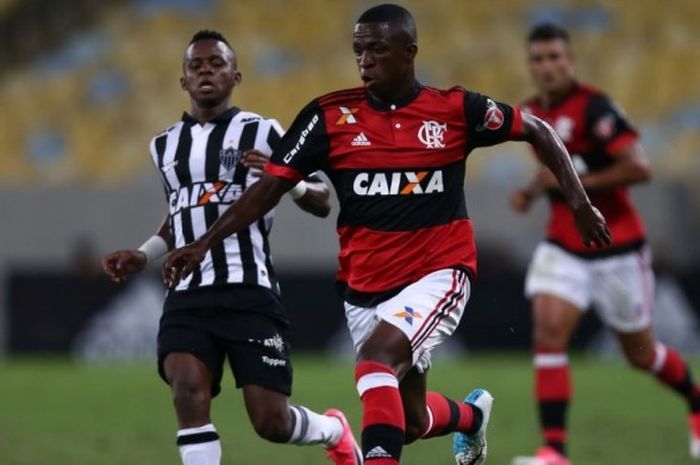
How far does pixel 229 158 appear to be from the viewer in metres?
6.92

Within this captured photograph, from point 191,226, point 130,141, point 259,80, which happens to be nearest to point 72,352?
point 130,141

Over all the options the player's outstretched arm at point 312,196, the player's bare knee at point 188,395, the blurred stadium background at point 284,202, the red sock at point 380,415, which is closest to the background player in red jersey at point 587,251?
the blurred stadium background at point 284,202

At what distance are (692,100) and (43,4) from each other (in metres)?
9.27

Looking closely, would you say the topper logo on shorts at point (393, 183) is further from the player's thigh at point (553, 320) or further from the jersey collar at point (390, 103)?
the player's thigh at point (553, 320)

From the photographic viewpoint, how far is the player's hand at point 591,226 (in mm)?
6289

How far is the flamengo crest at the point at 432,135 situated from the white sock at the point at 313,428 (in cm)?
145

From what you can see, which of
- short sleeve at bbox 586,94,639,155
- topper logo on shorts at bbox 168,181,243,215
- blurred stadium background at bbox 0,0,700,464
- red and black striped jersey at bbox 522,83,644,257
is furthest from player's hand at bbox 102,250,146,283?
blurred stadium background at bbox 0,0,700,464

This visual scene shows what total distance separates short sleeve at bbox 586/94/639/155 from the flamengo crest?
10.5 feet

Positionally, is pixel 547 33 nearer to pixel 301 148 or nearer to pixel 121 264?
pixel 301 148

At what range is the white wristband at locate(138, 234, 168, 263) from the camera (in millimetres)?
6987

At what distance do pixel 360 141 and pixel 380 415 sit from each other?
3.77ft

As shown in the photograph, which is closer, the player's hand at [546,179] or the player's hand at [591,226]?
the player's hand at [591,226]

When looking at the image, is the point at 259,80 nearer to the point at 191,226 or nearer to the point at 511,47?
the point at 511,47

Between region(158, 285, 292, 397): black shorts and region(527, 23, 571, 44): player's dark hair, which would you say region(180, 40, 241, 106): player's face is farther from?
region(527, 23, 571, 44): player's dark hair
